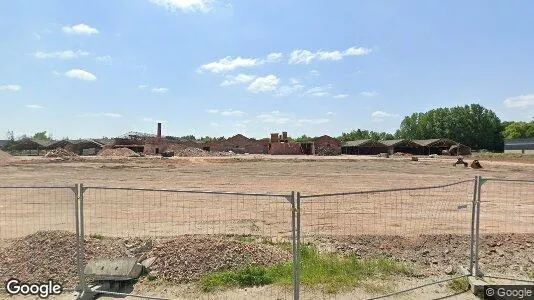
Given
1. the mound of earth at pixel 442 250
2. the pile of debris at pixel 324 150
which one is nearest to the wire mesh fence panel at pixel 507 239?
the mound of earth at pixel 442 250

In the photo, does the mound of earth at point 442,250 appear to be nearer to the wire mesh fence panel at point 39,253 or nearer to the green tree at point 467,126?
the wire mesh fence panel at point 39,253

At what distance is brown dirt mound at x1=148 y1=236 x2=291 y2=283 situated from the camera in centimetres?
678

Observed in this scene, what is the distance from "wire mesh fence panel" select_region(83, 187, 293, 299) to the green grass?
0.02m

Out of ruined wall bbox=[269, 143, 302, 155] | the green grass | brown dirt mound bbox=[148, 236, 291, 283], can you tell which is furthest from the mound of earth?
ruined wall bbox=[269, 143, 302, 155]

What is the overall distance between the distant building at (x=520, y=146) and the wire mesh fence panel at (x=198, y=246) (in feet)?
281

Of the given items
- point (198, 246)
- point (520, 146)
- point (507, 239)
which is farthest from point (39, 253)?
point (520, 146)

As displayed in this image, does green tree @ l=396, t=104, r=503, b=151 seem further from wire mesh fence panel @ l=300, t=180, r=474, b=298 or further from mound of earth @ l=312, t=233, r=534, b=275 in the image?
mound of earth @ l=312, t=233, r=534, b=275

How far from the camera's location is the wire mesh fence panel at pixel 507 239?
7.18 metres

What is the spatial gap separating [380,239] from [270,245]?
2673 mm

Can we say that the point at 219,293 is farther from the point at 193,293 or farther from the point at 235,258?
the point at 235,258

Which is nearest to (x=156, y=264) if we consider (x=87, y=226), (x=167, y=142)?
(x=87, y=226)

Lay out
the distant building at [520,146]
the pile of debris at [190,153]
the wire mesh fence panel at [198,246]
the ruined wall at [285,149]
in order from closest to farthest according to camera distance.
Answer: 1. the wire mesh fence panel at [198,246]
2. the pile of debris at [190,153]
3. the distant building at [520,146]
4. the ruined wall at [285,149]

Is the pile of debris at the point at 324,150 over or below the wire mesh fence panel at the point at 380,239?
over

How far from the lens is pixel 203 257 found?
7.16 meters
